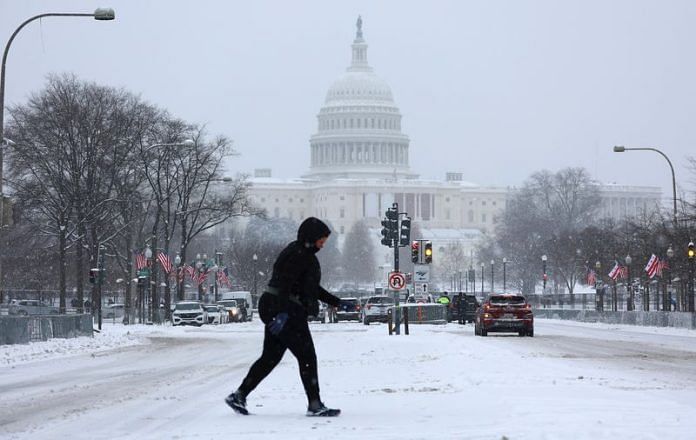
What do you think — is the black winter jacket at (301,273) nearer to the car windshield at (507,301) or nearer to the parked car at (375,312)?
the car windshield at (507,301)

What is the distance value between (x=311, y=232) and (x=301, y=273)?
Result: 0.40 m

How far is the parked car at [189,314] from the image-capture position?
7019 cm

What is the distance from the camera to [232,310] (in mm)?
82938

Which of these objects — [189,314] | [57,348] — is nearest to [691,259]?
[189,314]

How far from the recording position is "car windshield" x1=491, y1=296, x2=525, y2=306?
151 ft

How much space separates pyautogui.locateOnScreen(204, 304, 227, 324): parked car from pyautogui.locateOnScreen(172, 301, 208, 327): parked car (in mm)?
3910

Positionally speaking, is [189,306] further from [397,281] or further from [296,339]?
[296,339]

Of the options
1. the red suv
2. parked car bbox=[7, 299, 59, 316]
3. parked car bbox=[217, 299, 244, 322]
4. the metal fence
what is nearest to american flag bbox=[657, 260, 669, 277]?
the red suv

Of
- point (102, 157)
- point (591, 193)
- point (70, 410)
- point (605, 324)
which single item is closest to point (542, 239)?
point (591, 193)

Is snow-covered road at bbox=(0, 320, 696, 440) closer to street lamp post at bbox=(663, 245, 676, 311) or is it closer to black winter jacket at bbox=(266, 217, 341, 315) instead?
black winter jacket at bbox=(266, 217, 341, 315)

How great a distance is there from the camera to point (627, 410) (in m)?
13.9

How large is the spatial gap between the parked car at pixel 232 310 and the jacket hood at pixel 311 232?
220 feet

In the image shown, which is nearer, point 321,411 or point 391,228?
point 321,411

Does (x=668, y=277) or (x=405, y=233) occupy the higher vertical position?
(x=405, y=233)
